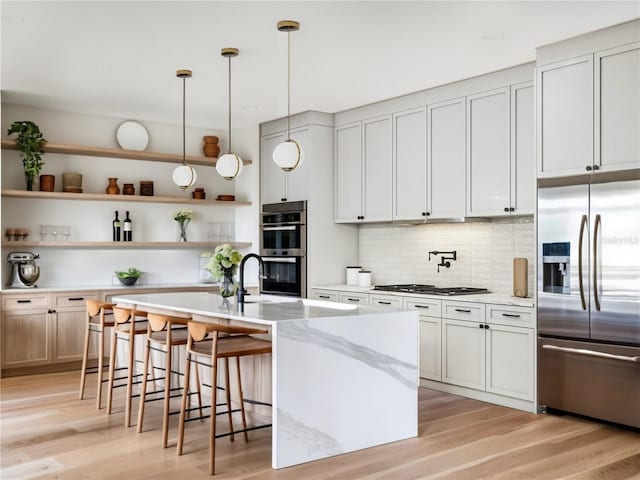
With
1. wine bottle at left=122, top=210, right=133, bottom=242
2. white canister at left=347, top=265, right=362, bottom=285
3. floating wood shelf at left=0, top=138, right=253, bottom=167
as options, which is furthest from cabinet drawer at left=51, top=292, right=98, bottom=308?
white canister at left=347, top=265, right=362, bottom=285

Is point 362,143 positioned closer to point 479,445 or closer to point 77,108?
point 77,108

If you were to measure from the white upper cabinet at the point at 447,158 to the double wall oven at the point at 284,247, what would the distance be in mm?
1582

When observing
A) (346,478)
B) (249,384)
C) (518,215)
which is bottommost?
(346,478)

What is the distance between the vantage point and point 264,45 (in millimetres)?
4895

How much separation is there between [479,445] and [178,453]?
1.87 m

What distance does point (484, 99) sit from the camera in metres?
5.73

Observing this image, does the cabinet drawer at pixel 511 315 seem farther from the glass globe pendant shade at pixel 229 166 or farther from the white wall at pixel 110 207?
the white wall at pixel 110 207

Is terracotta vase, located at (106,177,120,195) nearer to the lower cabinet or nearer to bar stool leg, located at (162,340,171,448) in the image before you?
bar stool leg, located at (162,340,171,448)

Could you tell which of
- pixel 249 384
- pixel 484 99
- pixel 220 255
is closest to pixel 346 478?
pixel 249 384

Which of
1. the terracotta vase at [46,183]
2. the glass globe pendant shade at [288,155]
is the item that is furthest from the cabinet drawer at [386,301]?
the terracotta vase at [46,183]

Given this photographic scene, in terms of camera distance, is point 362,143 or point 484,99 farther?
point 362,143

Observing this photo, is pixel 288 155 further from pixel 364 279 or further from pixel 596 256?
pixel 364 279

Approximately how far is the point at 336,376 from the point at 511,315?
1809mm

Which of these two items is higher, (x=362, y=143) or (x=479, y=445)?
(x=362, y=143)
